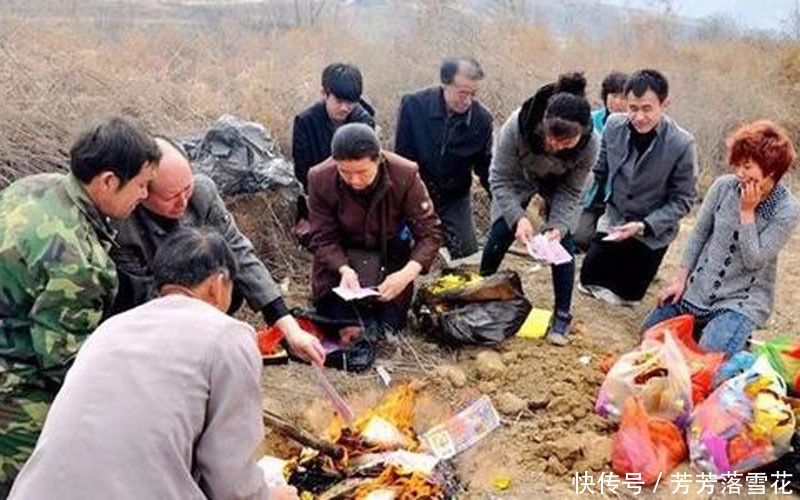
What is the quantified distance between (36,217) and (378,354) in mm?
2491

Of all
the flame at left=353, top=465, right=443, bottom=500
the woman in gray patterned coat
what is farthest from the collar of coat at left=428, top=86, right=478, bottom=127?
the flame at left=353, top=465, right=443, bottom=500

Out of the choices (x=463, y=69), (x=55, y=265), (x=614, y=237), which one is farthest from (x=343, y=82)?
(x=55, y=265)

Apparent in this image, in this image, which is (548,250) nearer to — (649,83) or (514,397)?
(514,397)

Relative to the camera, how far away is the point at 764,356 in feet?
12.7

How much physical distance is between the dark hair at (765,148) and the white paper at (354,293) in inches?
78.6

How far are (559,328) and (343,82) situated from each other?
202 centimetres

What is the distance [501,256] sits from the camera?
5242mm

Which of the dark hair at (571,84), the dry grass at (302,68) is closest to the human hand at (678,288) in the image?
the dark hair at (571,84)

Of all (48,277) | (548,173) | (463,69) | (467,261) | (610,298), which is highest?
(463,69)

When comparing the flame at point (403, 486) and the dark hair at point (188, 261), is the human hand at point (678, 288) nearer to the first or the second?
the flame at point (403, 486)

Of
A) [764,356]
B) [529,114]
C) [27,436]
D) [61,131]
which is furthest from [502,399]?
[61,131]

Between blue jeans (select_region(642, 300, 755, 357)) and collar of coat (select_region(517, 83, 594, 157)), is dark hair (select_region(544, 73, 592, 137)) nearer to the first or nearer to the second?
collar of coat (select_region(517, 83, 594, 157))

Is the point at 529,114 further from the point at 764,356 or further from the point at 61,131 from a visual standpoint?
the point at 61,131

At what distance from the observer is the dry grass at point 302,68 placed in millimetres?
6152
